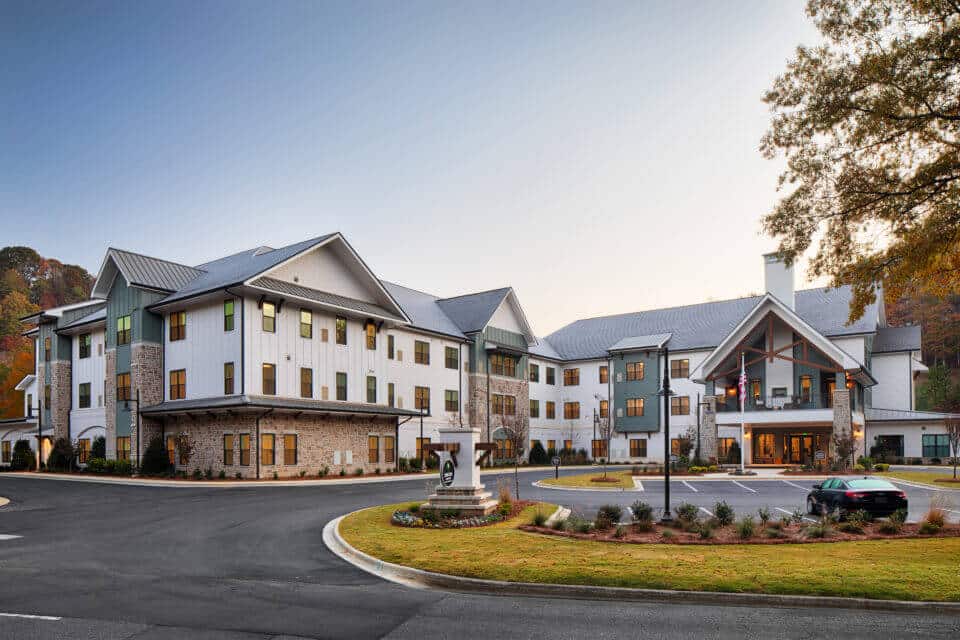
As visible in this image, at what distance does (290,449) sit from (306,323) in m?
6.95

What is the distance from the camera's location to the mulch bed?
599 inches

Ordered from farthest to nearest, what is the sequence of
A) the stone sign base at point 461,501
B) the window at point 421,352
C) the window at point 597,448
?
the window at point 597,448 → the window at point 421,352 → the stone sign base at point 461,501

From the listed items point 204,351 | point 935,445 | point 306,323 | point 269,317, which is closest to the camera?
point 269,317

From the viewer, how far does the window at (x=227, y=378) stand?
36.1 meters

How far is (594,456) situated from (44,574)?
5225 cm

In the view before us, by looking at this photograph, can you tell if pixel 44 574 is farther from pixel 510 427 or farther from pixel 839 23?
pixel 510 427

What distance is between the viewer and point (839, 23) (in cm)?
1572

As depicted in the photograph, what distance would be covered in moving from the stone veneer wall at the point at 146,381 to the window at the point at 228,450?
187 inches

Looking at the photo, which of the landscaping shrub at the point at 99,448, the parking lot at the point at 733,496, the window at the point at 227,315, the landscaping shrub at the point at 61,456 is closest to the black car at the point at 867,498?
the parking lot at the point at 733,496

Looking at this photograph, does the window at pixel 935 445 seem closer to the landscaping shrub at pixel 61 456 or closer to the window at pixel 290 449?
the window at pixel 290 449

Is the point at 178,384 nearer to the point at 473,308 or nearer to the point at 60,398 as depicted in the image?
the point at 60,398

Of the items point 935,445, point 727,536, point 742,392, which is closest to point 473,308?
point 742,392

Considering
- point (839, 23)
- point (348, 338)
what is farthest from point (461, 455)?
point (348, 338)

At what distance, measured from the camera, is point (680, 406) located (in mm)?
56375
